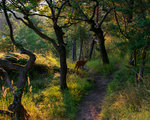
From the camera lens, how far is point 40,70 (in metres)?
8.20

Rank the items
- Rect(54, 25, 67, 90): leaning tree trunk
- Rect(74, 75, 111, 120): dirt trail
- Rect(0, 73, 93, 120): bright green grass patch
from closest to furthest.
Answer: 1. Rect(0, 73, 93, 120): bright green grass patch
2. Rect(74, 75, 111, 120): dirt trail
3. Rect(54, 25, 67, 90): leaning tree trunk

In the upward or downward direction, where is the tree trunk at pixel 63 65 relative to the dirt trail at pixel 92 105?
upward

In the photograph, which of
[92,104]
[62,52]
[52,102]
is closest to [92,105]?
[92,104]

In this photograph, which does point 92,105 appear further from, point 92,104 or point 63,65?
point 63,65

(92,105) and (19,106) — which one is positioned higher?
(19,106)

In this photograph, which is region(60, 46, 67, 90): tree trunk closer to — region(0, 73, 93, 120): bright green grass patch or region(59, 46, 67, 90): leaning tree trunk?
region(59, 46, 67, 90): leaning tree trunk

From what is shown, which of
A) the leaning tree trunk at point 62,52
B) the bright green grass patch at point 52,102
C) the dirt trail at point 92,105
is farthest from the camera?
the leaning tree trunk at point 62,52

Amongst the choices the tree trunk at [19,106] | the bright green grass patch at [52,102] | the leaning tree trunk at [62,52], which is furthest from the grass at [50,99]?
the leaning tree trunk at [62,52]

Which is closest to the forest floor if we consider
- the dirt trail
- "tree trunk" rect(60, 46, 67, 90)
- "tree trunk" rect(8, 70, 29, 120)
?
the dirt trail

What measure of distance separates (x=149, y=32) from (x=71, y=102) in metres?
3.51

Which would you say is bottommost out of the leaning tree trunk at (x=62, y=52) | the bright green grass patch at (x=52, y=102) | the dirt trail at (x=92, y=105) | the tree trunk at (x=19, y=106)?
the dirt trail at (x=92, y=105)

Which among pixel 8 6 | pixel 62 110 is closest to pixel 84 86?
pixel 62 110

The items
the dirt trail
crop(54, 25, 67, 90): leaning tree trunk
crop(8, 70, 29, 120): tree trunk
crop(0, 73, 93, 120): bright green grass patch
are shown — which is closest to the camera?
crop(8, 70, 29, 120): tree trunk

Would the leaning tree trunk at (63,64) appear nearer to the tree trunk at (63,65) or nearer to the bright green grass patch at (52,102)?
the tree trunk at (63,65)
